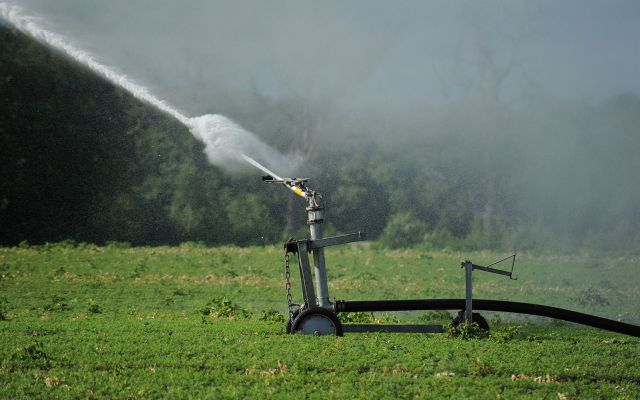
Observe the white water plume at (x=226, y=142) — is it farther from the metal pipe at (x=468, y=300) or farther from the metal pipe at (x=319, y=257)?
the metal pipe at (x=468, y=300)

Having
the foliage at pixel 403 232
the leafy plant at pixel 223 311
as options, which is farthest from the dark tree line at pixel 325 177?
the leafy plant at pixel 223 311

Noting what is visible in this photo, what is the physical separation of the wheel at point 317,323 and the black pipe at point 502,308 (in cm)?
34

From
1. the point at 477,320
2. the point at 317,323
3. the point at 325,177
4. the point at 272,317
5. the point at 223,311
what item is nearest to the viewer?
the point at 317,323

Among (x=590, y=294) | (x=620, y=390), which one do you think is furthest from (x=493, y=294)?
(x=620, y=390)

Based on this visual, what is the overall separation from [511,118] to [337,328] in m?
40.4

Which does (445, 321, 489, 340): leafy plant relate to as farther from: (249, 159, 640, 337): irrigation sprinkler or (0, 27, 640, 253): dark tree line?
(0, 27, 640, 253): dark tree line

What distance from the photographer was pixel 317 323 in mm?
13336

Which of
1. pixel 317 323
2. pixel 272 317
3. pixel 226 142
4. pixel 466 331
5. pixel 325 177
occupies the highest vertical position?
pixel 325 177

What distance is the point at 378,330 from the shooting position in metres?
13.5

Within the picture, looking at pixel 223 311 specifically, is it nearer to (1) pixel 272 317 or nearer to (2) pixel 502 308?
(1) pixel 272 317

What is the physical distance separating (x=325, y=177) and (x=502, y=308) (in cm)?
3676

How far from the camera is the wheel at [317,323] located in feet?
43.6

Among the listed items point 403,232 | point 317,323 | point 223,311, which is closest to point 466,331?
point 317,323

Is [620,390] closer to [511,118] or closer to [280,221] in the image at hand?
[280,221]
